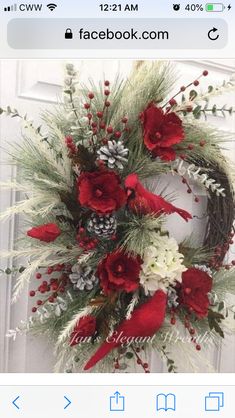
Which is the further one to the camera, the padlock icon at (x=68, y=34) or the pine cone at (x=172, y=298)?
the pine cone at (x=172, y=298)

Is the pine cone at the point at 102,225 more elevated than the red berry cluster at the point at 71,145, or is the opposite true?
the red berry cluster at the point at 71,145

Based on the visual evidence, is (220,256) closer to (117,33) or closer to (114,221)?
(114,221)

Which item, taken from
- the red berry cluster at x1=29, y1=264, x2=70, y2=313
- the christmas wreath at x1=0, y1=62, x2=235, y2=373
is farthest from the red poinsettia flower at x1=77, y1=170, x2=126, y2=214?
the red berry cluster at x1=29, y1=264, x2=70, y2=313

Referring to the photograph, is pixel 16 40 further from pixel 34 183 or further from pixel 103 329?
pixel 103 329

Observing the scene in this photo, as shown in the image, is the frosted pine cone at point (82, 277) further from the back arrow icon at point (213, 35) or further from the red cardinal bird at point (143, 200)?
the back arrow icon at point (213, 35)

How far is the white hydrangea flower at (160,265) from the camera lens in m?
0.61

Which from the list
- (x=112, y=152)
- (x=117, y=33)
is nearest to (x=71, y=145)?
(x=112, y=152)

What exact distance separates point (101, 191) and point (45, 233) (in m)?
0.10

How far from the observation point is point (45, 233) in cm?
58

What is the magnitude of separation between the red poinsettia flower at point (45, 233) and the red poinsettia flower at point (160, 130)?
0.59ft

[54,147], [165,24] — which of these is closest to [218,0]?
[165,24]

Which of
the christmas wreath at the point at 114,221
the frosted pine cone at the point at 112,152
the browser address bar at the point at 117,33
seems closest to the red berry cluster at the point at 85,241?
the christmas wreath at the point at 114,221

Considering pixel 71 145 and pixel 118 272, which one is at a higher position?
pixel 71 145
